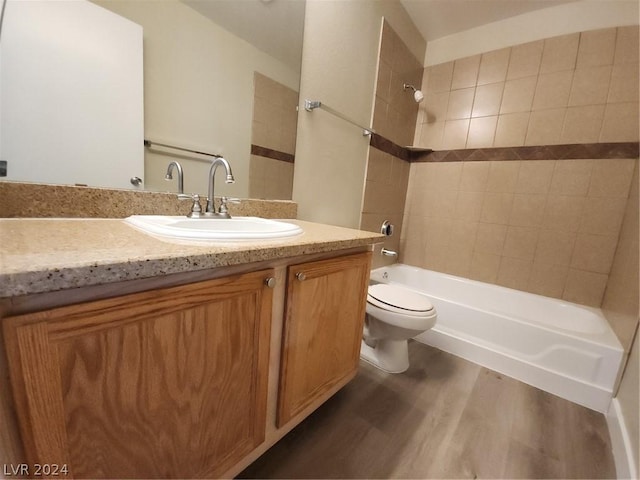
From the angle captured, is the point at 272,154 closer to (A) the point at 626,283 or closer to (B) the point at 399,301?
(B) the point at 399,301

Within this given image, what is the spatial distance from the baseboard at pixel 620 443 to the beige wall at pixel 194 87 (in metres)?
1.79

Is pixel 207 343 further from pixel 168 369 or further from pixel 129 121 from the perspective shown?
pixel 129 121

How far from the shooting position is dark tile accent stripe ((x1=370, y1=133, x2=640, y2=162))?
165 cm

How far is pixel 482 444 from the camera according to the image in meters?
1.04

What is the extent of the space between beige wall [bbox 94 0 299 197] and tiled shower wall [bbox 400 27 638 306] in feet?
5.67

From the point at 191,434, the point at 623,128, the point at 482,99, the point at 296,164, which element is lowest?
the point at 191,434

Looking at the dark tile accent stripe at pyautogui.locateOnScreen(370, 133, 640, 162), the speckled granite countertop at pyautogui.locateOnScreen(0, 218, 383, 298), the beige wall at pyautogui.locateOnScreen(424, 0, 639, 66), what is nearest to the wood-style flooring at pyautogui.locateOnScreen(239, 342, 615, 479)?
the speckled granite countertop at pyautogui.locateOnScreen(0, 218, 383, 298)

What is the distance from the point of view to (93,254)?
1.43 ft

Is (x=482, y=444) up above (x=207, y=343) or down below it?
below

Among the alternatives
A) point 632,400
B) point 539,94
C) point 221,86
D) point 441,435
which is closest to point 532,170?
point 539,94

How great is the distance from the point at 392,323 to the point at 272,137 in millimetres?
1146

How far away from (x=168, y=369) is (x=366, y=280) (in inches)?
29.9

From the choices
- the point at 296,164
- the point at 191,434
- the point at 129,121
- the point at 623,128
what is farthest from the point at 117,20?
the point at 623,128

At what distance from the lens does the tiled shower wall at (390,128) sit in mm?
1783
